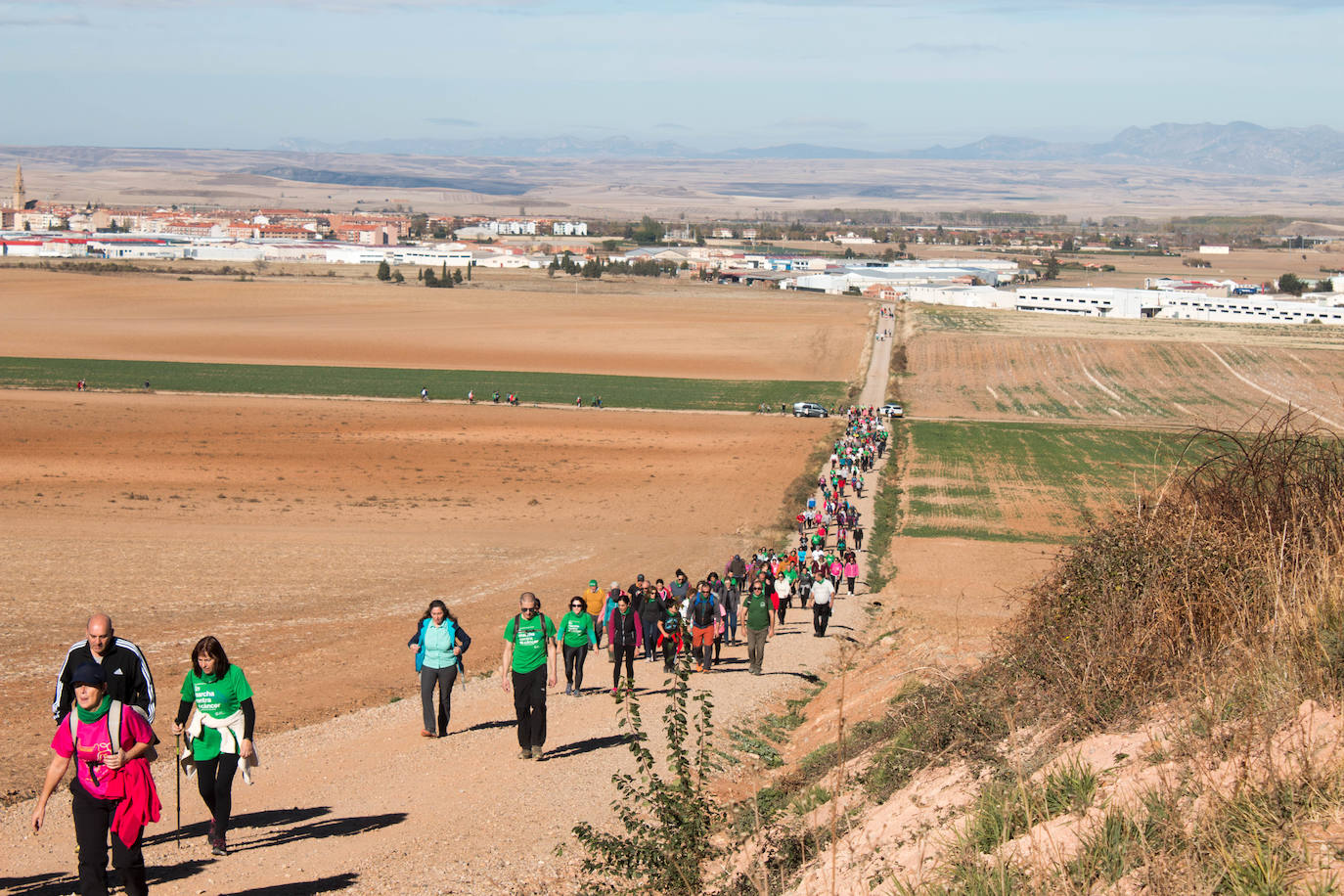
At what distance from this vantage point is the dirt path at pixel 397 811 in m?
7.78

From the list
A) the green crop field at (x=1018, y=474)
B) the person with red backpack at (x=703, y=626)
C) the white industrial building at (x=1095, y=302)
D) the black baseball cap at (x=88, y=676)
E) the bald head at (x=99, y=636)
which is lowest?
the green crop field at (x=1018, y=474)

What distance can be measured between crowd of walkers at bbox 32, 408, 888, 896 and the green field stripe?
39336 millimetres

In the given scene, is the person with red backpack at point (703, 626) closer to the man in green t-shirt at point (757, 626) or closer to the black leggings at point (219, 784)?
the man in green t-shirt at point (757, 626)

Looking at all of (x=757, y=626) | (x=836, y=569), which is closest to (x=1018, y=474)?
(x=836, y=569)

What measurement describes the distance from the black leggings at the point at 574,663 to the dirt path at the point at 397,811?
8.2 inches

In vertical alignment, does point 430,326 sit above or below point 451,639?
above

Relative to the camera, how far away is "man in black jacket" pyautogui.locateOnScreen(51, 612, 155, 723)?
23.4 feet

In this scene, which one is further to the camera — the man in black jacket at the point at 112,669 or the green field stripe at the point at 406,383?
the green field stripe at the point at 406,383

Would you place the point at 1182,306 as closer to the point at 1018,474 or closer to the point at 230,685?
the point at 1018,474

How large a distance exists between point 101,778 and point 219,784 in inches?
53.2

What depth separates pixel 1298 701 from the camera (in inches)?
235

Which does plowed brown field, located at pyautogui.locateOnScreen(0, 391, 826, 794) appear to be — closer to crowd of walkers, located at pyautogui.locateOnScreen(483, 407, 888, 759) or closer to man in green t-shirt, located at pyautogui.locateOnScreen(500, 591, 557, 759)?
crowd of walkers, located at pyautogui.locateOnScreen(483, 407, 888, 759)

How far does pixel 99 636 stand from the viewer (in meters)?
7.13

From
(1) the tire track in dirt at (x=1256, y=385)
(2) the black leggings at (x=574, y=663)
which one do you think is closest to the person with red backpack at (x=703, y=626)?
(2) the black leggings at (x=574, y=663)
